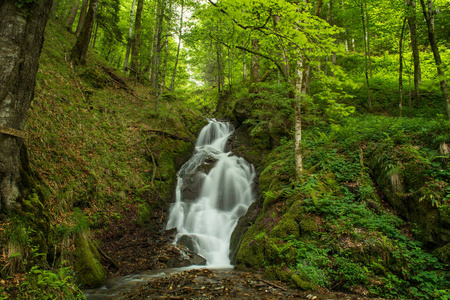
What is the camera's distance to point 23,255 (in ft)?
10.4

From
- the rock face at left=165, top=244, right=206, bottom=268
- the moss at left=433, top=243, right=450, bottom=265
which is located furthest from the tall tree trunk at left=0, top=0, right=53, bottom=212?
the moss at left=433, top=243, right=450, bottom=265

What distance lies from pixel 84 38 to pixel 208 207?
35.4 ft

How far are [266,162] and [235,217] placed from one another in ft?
10.6

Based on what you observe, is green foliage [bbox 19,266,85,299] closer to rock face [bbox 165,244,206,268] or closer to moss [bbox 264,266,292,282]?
rock face [bbox 165,244,206,268]

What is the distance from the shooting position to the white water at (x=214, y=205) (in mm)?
8047

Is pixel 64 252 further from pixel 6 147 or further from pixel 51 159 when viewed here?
pixel 51 159

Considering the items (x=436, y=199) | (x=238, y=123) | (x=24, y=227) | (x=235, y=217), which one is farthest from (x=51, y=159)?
(x=238, y=123)

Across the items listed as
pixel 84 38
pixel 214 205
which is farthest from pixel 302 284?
pixel 84 38

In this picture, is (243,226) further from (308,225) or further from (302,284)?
(302,284)

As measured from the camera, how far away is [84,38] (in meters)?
12.0

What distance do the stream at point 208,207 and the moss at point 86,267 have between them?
0.19 meters

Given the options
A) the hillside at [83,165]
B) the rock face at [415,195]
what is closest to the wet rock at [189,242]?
the hillside at [83,165]

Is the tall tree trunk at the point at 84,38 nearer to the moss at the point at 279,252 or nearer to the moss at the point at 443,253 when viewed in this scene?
the moss at the point at 279,252

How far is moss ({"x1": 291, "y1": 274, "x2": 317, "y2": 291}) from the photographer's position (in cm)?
438
